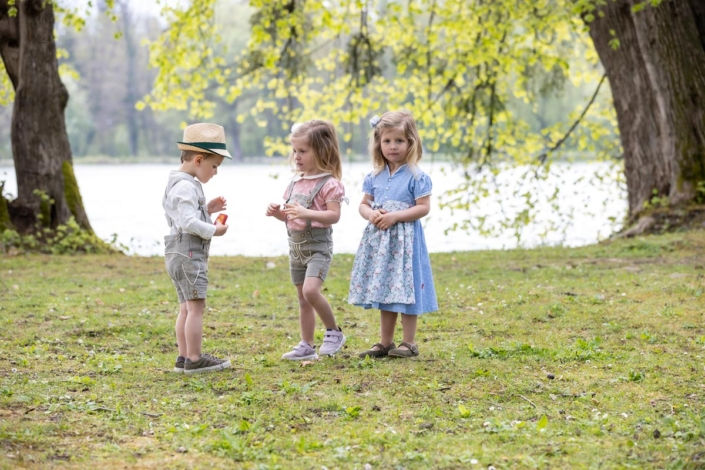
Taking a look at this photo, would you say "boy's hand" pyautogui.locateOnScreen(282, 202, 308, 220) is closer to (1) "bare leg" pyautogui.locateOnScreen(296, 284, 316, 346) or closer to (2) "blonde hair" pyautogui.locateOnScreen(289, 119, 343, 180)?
(2) "blonde hair" pyautogui.locateOnScreen(289, 119, 343, 180)

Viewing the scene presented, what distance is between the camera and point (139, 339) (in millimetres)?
6242

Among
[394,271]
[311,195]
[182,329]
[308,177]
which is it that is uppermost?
[308,177]

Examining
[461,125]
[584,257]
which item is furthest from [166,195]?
[461,125]

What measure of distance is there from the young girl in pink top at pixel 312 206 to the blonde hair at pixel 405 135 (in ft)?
0.95

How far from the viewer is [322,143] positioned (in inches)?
209

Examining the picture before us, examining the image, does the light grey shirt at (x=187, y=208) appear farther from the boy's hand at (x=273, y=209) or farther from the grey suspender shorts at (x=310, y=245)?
the grey suspender shorts at (x=310, y=245)

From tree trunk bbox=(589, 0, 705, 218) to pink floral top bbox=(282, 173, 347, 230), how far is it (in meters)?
7.24

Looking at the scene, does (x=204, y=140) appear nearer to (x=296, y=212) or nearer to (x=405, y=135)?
(x=296, y=212)

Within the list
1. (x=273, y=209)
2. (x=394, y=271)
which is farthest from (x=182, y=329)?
(x=394, y=271)

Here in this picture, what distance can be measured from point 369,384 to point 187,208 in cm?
145

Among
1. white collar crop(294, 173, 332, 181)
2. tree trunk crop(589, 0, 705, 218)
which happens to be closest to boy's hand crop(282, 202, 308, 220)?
white collar crop(294, 173, 332, 181)

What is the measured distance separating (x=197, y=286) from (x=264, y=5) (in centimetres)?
942

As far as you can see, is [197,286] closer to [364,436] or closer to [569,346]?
[364,436]

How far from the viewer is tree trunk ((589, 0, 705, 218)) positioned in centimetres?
1115
